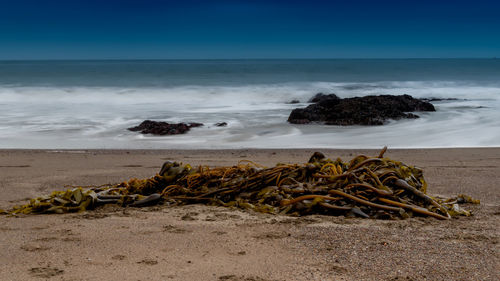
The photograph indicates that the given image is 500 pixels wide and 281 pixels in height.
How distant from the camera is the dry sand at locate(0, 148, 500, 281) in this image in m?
2.28

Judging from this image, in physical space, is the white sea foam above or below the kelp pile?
above

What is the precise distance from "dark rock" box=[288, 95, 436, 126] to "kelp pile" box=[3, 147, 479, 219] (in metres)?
6.93

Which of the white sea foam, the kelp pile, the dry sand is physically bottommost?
the dry sand

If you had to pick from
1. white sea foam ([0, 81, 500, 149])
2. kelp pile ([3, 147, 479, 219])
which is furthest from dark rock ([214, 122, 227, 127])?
kelp pile ([3, 147, 479, 219])

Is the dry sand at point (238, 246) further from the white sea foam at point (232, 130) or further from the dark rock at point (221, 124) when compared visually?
the dark rock at point (221, 124)

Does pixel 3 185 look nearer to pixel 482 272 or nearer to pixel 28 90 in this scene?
pixel 482 272

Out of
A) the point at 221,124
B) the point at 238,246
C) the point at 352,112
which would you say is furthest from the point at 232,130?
the point at 238,246

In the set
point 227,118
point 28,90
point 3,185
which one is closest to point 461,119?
point 227,118

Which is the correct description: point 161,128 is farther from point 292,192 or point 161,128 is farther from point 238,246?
point 238,246

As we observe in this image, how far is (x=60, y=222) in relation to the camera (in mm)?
3119

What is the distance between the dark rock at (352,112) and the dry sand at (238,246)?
263 inches

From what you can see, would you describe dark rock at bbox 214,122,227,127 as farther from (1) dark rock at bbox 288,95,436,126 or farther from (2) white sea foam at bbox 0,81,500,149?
(1) dark rock at bbox 288,95,436,126

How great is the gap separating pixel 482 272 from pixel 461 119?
9918 millimetres

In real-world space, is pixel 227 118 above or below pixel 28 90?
below
